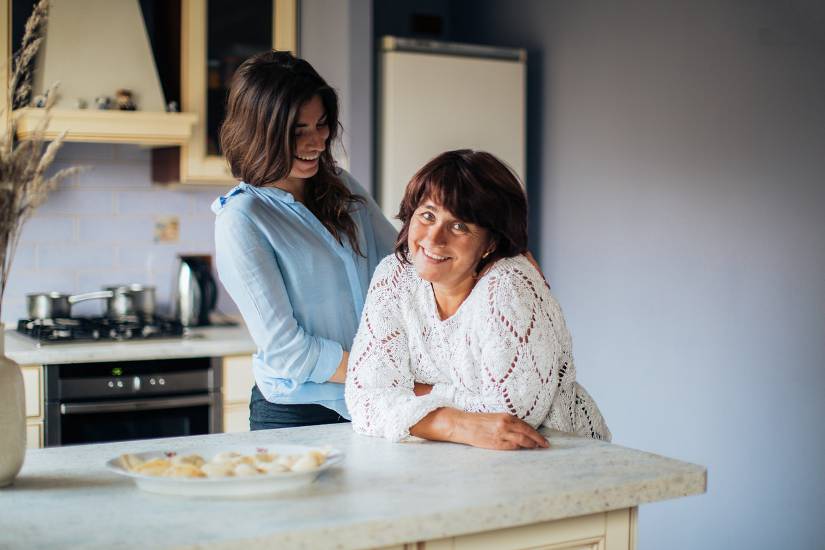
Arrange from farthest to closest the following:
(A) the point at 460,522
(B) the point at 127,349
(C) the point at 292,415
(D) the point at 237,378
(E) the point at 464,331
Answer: (D) the point at 237,378 < (B) the point at 127,349 < (C) the point at 292,415 < (E) the point at 464,331 < (A) the point at 460,522

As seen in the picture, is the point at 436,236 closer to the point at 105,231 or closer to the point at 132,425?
the point at 132,425

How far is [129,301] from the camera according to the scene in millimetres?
3674

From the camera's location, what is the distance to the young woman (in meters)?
2.07

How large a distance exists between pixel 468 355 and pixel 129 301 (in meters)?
2.21

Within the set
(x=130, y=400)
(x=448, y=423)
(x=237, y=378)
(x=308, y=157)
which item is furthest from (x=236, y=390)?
(x=448, y=423)

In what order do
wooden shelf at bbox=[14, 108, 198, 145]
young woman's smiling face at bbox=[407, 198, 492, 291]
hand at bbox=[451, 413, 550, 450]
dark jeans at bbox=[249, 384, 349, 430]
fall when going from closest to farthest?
hand at bbox=[451, 413, 550, 450] → young woman's smiling face at bbox=[407, 198, 492, 291] → dark jeans at bbox=[249, 384, 349, 430] → wooden shelf at bbox=[14, 108, 198, 145]

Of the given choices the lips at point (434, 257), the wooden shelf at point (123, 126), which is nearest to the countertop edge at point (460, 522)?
the lips at point (434, 257)

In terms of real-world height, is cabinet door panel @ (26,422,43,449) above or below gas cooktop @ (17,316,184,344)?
below

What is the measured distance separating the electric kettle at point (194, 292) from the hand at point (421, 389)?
1.97m

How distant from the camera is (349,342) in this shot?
7.22 feet

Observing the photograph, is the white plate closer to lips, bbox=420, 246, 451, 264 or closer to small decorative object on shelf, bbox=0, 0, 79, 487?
small decorative object on shelf, bbox=0, 0, 79, 487

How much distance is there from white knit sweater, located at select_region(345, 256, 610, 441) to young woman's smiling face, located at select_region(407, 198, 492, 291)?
0.05 metres

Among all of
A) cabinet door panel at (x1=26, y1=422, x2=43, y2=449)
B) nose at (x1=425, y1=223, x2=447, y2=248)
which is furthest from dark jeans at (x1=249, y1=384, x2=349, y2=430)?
cabinet door panel at (x1=26, y1=422, x2=43, y2=449)

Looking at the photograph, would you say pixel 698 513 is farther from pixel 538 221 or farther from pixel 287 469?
pixel 287 469
